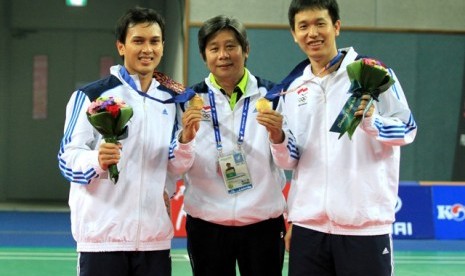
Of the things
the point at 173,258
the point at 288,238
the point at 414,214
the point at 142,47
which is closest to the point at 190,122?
the point at 142,47

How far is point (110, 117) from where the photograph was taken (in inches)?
143

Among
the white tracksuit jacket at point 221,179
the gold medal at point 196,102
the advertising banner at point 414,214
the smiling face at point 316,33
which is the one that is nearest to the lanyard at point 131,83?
the gold medal at point 196,102

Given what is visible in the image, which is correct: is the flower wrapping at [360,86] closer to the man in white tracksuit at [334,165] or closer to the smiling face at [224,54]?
the man in white tracksuit at [334,165]

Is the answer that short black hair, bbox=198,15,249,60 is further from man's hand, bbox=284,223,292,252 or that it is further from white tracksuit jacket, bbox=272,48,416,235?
man's hand, bbox=284,223,292,252

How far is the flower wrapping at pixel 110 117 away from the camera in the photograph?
→ 3637 millimetres

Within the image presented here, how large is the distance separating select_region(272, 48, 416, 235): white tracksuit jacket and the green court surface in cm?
396

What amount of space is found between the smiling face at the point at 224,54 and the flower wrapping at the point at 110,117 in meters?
0.79

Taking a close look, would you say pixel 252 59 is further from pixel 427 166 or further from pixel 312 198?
pixel 312 198

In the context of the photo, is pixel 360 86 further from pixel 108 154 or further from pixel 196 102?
pixel 108 154

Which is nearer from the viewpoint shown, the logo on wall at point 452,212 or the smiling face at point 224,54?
the smiling face at point 224,54

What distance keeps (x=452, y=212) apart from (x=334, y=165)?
7.41m

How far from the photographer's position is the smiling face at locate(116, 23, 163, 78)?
4055 mm

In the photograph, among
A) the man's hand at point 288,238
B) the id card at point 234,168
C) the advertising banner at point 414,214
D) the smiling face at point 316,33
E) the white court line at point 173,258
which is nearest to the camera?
the smiling face at point 316,33

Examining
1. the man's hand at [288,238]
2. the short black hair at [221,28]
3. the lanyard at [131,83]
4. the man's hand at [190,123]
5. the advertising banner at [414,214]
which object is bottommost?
the advertising banner at [414,214]
